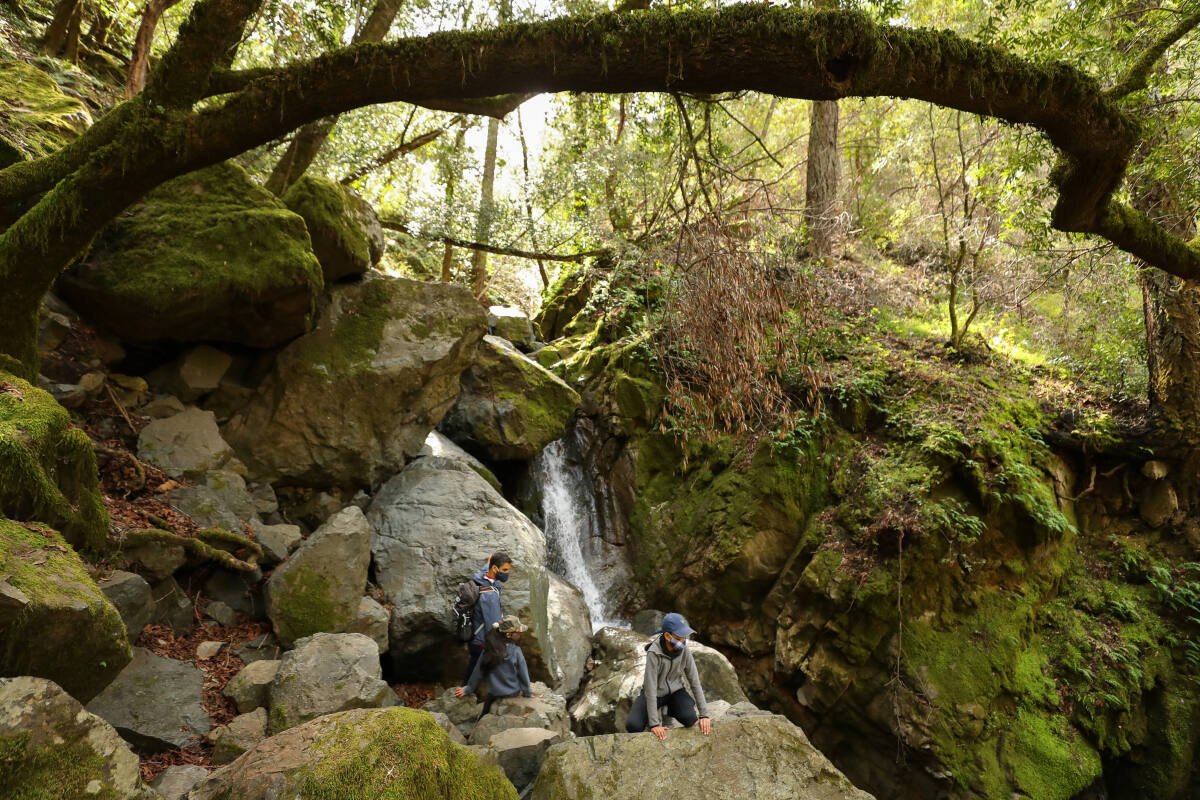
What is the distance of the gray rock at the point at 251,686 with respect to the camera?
497cm

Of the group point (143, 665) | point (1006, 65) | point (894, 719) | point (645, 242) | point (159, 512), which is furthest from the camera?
point (894, 719)

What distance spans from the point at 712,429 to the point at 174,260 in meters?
6.13

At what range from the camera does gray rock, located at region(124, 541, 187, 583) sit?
5.27 m

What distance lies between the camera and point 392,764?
303 cm

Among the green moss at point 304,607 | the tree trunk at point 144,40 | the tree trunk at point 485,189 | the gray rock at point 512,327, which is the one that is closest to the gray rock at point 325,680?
the green moss at point 304,607

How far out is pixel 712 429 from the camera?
5312 millimetres

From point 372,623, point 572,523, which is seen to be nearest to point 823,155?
point 572,523

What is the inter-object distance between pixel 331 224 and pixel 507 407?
4.20m

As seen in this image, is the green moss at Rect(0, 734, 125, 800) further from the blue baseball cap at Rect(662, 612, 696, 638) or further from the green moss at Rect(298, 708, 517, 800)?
the blue baseball cap at Rect(662, 612, 696, 638)

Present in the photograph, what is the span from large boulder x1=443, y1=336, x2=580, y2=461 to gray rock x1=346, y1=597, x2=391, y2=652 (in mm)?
4422

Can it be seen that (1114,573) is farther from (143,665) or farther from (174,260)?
(174,260)

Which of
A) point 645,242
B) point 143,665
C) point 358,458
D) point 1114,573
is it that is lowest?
point 143,665

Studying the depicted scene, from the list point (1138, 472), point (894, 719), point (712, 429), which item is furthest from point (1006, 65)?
point (1138, 472)

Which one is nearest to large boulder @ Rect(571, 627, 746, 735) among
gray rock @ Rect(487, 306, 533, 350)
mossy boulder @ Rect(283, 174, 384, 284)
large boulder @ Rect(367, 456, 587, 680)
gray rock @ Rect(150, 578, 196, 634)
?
large boulder @ Rect(367, 456, 587, 680)
